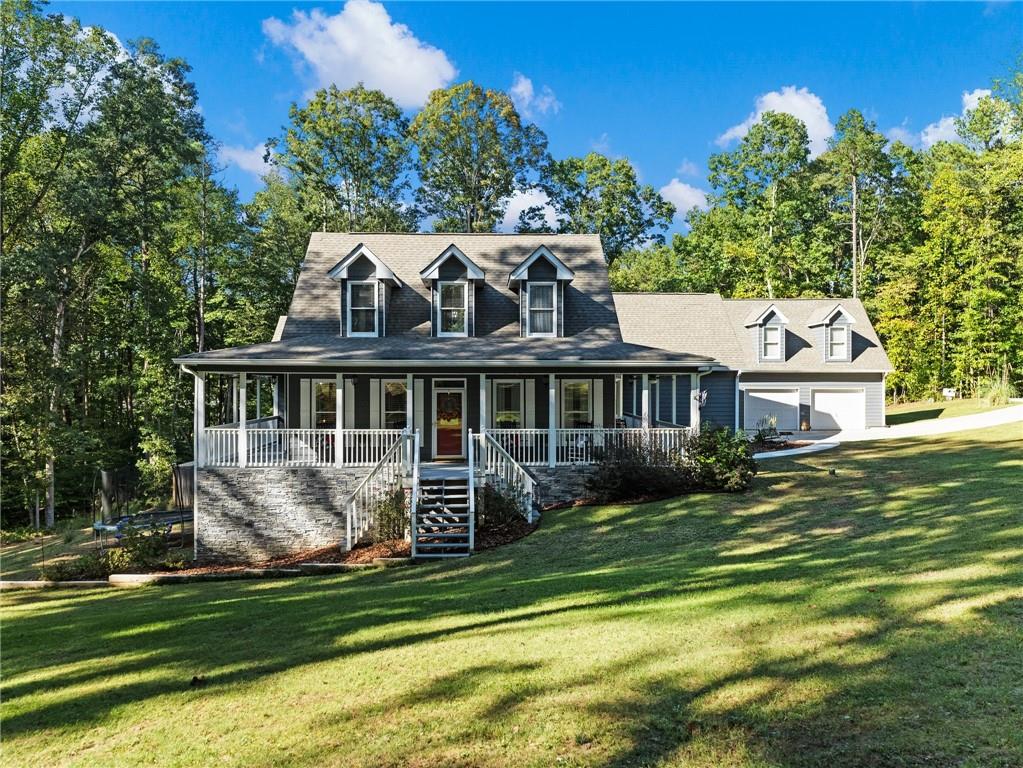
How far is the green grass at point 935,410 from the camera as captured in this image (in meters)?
29.0

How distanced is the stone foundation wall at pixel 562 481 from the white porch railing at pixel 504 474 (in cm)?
61

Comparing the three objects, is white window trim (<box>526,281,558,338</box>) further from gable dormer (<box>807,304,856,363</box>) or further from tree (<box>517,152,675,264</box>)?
tree (<box>517,152,675,264</box>)

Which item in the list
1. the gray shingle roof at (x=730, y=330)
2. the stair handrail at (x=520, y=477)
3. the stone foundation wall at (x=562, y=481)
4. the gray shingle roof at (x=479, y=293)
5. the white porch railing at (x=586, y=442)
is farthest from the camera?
the gray shingle roof at (x=730, y=330)

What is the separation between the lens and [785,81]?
83.2ft

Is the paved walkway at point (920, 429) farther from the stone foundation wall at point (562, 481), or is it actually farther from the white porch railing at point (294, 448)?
the white porch railing at point (294, 448)

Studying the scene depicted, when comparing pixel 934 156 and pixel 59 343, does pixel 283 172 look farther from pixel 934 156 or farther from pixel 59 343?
pixel 934 156

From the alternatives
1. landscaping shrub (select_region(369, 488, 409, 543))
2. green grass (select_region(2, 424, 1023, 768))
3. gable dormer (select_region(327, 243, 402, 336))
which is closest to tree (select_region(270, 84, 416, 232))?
gable dormer (select_region(327, 243, 402, 336))

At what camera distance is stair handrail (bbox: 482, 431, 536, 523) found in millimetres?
13297

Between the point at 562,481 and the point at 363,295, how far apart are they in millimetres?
8508

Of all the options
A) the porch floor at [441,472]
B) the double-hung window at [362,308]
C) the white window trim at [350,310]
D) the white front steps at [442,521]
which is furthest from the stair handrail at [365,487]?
the double-hung window at [362,308]

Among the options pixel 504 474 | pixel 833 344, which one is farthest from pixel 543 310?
pixel 833 344

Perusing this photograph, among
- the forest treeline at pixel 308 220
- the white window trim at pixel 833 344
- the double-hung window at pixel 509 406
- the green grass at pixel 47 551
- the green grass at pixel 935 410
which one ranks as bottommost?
the green grass at pixel 47 551

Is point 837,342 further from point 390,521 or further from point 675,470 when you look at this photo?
point 390,521

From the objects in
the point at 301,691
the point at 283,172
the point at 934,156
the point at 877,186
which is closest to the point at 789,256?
the point at 877,186
